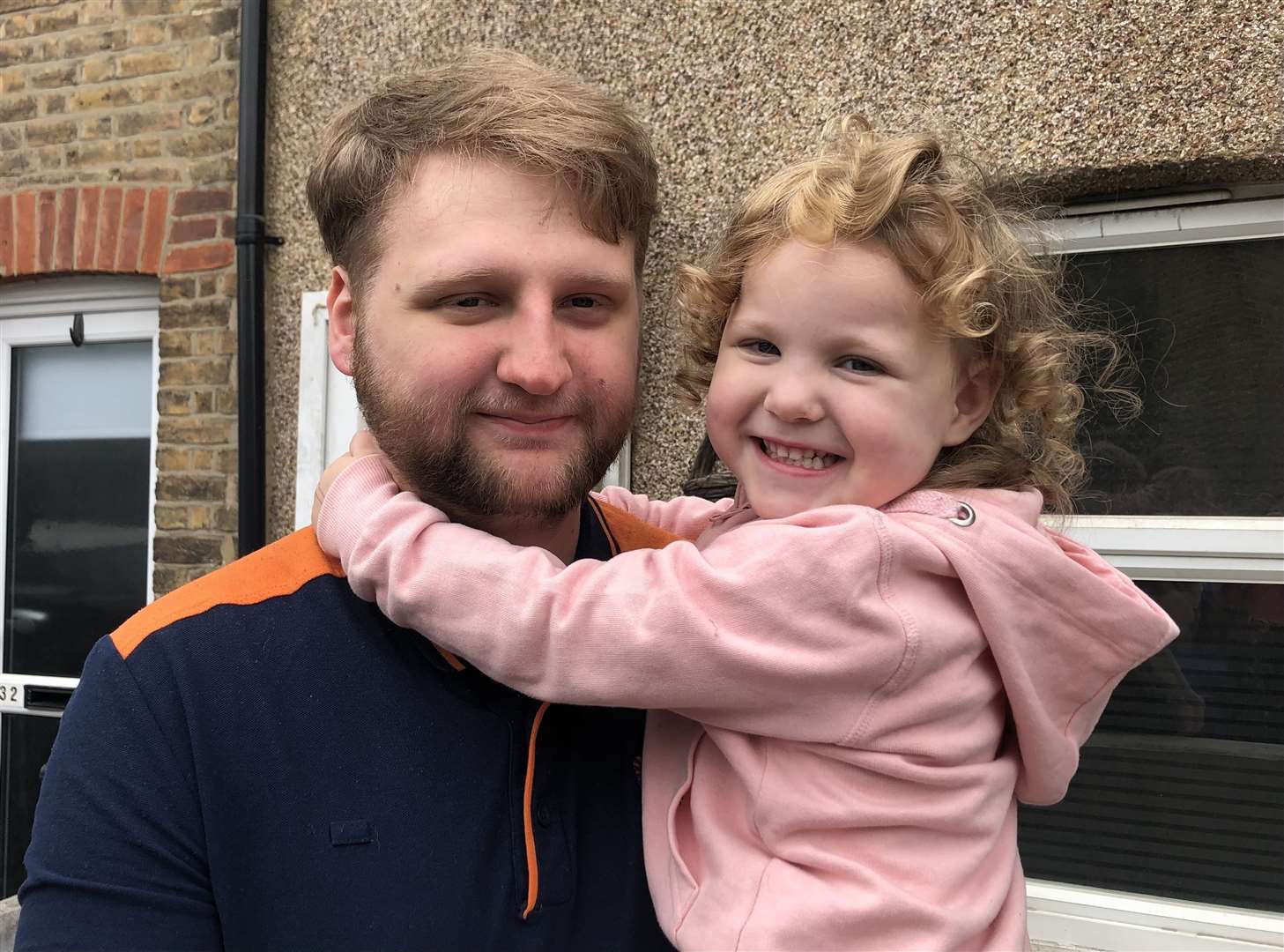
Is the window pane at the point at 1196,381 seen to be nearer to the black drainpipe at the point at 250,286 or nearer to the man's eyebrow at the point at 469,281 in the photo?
the man's eyebrow at the point at 469,281

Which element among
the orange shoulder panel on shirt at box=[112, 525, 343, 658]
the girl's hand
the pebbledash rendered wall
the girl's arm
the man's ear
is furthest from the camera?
the pebbledash rendered wall

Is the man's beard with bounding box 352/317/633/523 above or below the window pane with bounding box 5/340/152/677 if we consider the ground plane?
above

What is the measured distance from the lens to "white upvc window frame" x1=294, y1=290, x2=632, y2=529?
317cm

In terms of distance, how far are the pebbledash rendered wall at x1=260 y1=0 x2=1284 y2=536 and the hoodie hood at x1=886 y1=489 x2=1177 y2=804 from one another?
51.5 inches

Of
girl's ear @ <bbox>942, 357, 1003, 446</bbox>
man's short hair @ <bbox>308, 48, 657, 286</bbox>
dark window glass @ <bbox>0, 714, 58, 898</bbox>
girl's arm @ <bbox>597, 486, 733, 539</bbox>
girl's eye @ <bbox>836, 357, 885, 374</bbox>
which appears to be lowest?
dark window glass @ <bbox>0, 714, 58, 898</bbox>

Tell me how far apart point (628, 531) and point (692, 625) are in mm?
652

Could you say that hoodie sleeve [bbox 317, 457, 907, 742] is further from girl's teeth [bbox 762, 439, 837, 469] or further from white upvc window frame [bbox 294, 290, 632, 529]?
white upvc window frame [bbox 294, 290, 632, 529]

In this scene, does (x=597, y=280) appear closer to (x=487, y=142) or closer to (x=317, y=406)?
(x=487, y=142)

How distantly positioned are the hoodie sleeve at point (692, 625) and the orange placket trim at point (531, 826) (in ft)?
0.30

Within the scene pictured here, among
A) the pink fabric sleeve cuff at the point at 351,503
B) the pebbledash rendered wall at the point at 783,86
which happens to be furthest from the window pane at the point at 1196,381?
the pink fabric sleeve cuff at the point at 351,503

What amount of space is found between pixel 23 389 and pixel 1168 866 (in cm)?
435

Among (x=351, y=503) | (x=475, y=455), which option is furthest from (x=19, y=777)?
(x=475, y=455)

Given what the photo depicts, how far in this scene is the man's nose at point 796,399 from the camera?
141 centimetres

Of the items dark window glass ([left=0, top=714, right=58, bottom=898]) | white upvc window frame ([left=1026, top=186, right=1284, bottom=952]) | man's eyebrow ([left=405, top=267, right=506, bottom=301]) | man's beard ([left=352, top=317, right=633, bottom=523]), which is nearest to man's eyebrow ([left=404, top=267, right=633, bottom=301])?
man's eyebrow ([left=405, top=267, right=506, bottom=301])
